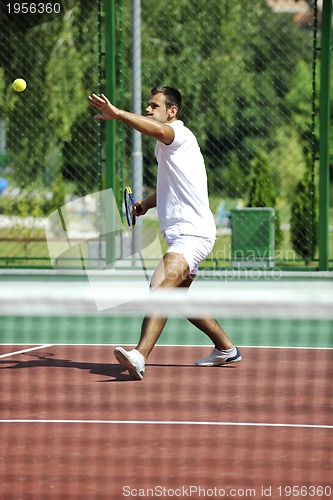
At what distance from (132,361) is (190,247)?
77 centimetres

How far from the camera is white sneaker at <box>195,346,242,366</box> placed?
6.90 m

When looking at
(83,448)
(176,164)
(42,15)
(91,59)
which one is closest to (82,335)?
(176,164)

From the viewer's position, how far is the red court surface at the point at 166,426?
4.34 meters

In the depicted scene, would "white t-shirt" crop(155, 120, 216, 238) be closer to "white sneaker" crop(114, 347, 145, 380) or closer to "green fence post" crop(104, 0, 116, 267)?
"white sneaker" crop(114, 347, 145, 380)

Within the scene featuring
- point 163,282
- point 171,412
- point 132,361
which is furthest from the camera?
point 163,282

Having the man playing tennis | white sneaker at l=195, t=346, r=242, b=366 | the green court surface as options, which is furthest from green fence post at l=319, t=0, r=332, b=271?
the man playing tennis

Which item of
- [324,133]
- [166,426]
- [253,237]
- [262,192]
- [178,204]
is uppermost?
[324,133]

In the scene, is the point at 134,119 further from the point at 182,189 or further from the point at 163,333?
the point at 163,333

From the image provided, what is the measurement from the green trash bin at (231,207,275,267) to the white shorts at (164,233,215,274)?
15.5ft

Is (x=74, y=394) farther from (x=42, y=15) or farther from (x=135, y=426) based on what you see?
(x=42, y=15)

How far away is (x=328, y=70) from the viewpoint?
430 inches

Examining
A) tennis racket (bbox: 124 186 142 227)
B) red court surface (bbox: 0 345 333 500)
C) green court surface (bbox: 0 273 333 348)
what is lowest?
red court surface (bbox: 0 345 333 500)

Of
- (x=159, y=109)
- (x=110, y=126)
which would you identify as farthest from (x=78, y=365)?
(x=110, y=126)

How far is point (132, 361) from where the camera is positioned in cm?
626
